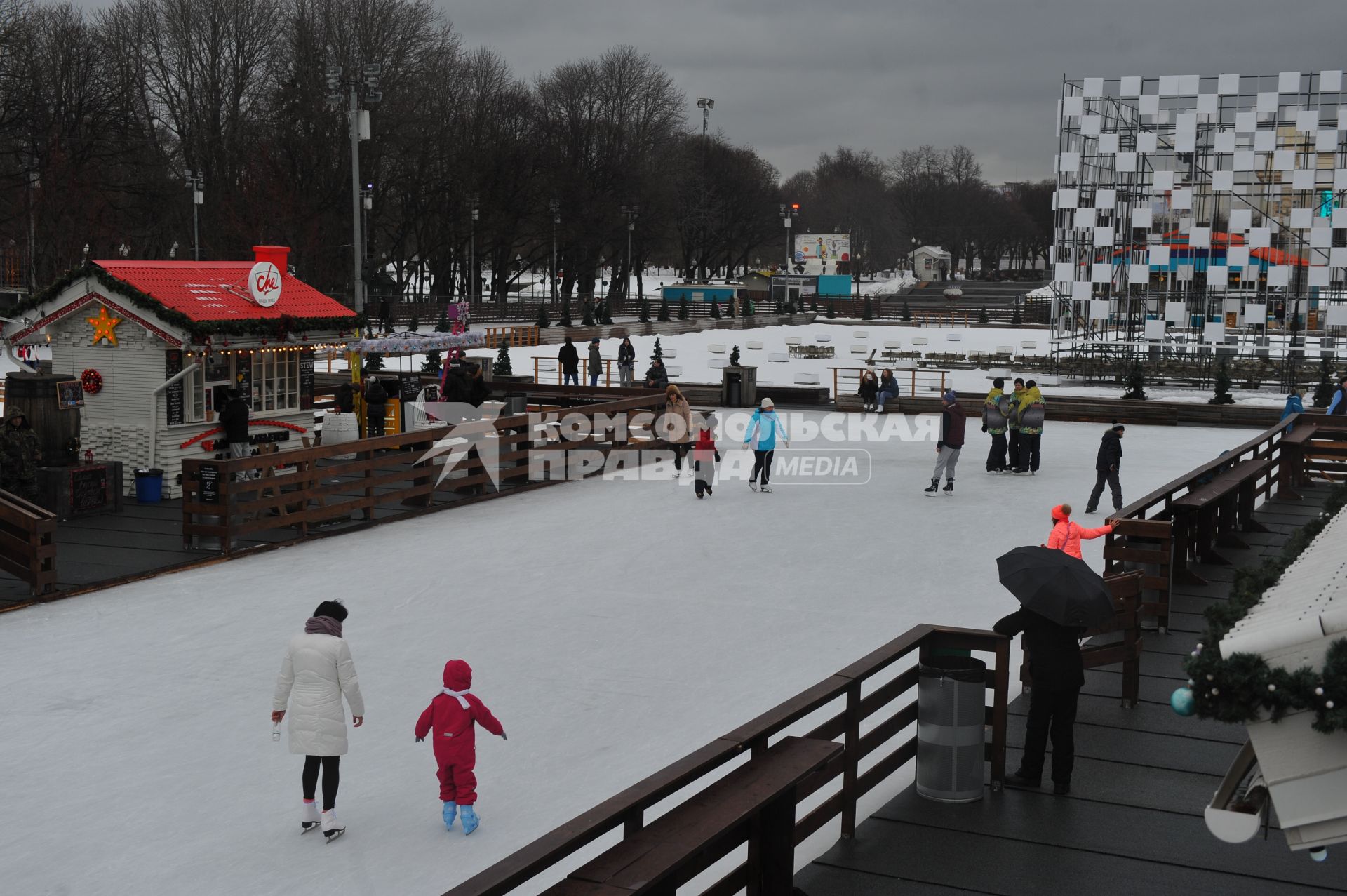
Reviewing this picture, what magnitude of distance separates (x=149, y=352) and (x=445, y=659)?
809cm

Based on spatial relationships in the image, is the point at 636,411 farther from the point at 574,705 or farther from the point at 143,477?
the point at 574,705

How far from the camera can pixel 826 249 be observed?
104 metres

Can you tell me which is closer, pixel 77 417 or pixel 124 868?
pixel 124 868

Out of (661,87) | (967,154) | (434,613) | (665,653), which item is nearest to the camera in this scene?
(665,653)

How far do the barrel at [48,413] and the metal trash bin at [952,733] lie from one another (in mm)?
11800

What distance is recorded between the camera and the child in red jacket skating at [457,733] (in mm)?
6703

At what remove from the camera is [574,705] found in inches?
354

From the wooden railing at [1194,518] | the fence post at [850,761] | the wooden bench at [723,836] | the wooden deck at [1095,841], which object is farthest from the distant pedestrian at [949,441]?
the wooden bench at [723,836]

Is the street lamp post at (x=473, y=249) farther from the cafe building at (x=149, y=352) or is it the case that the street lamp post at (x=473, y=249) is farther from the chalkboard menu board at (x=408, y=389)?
the cafe building at (x=149, y=352)

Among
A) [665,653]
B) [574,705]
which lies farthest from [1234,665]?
[665,653]

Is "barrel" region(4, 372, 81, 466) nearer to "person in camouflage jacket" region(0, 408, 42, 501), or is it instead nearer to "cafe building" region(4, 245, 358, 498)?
"cafe building" region(4, 245, 358, 498)

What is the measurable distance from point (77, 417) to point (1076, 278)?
29.0 metres

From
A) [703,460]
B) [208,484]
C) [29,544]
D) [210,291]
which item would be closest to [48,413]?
[208,484]

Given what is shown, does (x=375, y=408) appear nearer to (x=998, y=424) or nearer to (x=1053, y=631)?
(x=998, y=424)
